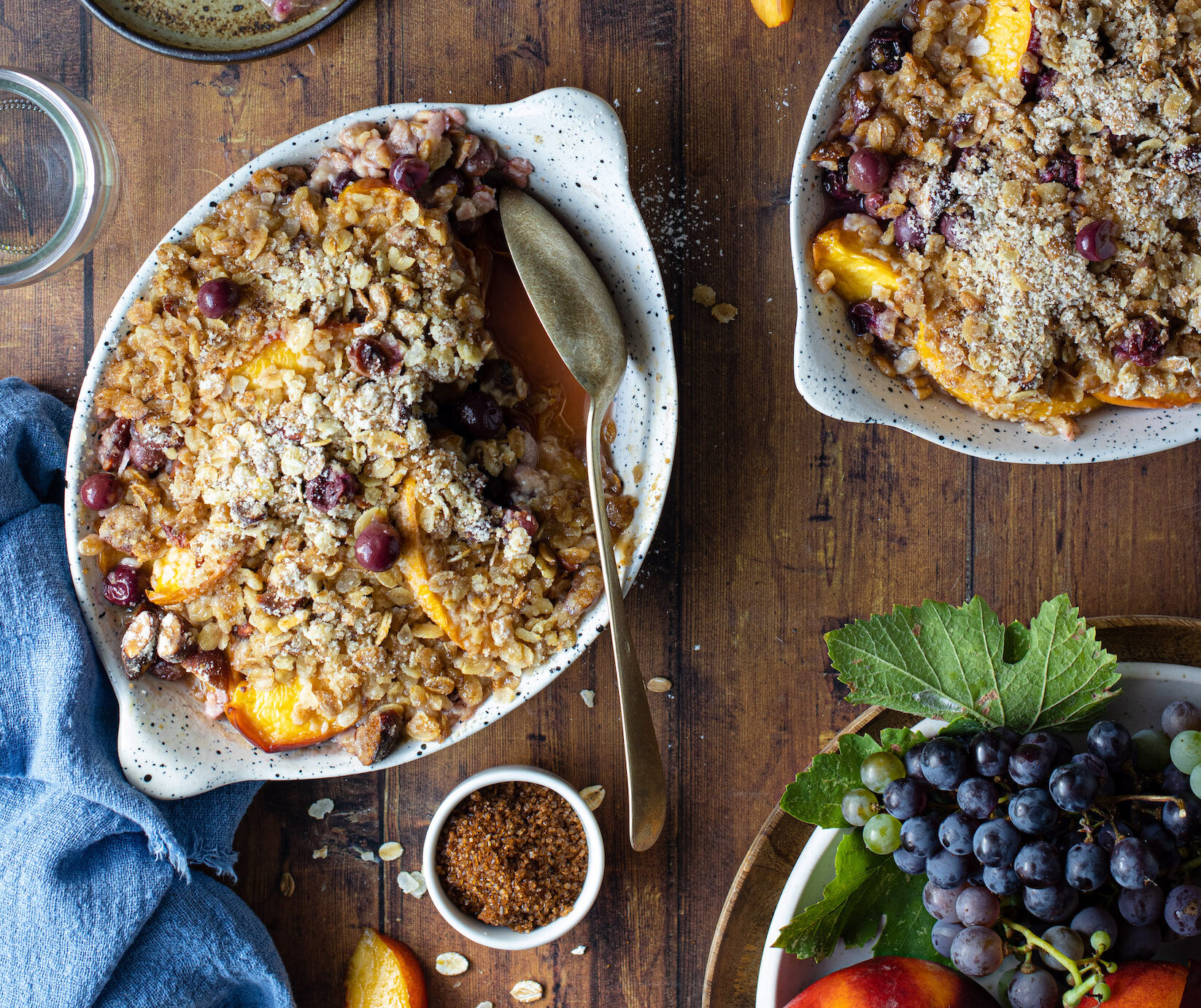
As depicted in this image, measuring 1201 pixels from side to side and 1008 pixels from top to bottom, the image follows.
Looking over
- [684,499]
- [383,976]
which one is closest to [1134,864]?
[684,499]

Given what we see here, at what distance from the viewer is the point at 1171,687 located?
1212 mm

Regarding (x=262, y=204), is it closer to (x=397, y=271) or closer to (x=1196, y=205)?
(x=397, y=271)

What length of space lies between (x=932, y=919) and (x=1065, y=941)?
0.22 m

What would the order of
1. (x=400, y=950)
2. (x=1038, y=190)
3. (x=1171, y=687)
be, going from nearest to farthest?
1. (x=1038, y=190)
2. (x=1171, y=687)
3. (x=400, y=950)

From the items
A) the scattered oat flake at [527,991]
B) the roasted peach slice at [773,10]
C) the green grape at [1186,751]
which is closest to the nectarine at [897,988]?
the green grape at [1186,751]

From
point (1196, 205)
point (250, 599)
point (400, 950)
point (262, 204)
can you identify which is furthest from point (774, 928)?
point (262, 204)

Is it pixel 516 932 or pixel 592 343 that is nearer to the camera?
pixel 592 343

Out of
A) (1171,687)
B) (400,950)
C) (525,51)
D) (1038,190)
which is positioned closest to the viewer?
(1038,190)

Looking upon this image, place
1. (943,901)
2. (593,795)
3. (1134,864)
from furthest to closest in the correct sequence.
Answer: (593,795) < (943,901) < (1134,864)

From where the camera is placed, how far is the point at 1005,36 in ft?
3.67

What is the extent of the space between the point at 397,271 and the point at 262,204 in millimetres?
189

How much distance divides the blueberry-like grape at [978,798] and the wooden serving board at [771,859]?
220 millimetres

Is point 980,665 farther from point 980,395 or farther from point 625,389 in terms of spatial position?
point 625,389

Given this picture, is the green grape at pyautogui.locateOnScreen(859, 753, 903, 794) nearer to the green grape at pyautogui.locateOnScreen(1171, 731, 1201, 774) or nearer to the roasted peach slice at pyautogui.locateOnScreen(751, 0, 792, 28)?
the green grape at pyautogui.locateOnScreen(1171, 731, 1201, 774)
